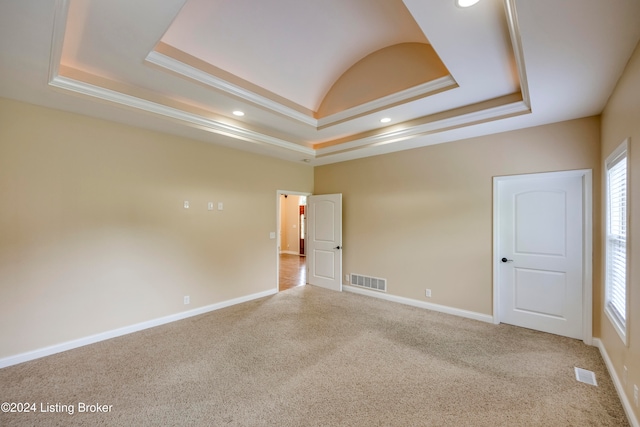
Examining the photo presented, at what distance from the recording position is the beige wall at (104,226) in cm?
272

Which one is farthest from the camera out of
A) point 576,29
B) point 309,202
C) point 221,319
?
point 309,202

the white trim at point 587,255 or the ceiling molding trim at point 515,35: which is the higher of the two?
the ceiling molding trim at point 515,35

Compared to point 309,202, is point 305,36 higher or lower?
higher

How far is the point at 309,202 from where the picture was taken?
591 centimetres

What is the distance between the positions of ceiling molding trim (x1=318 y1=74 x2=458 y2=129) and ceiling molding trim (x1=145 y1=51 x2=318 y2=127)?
42 centimetres

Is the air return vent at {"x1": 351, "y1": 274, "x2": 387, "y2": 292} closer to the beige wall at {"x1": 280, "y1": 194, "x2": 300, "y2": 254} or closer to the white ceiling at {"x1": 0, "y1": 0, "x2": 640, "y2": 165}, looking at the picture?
the white ceiling at {"x1": 0, "y1": 0, "x2": 640, "y2": 165}

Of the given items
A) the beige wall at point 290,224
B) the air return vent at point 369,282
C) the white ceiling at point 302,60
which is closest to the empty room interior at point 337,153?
the white ceiling at point 302,60

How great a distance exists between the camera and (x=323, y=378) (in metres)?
2.45

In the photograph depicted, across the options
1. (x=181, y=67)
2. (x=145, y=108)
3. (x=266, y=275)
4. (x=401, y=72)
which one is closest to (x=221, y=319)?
(x=266, y=275)

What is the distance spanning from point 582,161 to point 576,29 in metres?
2.10

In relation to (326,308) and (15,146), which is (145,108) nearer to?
(15,146)

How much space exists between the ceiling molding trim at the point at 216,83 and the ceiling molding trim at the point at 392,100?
1.38 feet

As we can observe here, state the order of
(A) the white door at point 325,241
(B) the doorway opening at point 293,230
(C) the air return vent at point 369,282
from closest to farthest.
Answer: (C) the air return vent at point 369,282 < (A) the white door at point 325,241 < (B) the doorway opening at point 293,230

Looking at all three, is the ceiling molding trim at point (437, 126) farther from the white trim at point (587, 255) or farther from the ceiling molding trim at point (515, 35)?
Answer: the white trim at point (587, 255)
